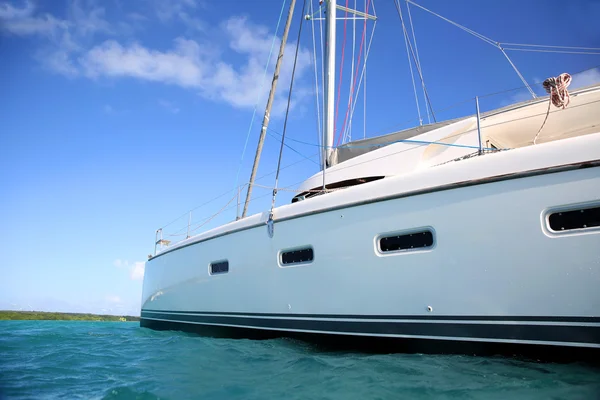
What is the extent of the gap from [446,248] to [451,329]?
0.73 m

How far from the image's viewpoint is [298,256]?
183 inches

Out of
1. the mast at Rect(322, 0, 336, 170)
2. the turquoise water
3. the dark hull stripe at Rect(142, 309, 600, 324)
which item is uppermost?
the mast at Rect(322, 0, 336, 170)

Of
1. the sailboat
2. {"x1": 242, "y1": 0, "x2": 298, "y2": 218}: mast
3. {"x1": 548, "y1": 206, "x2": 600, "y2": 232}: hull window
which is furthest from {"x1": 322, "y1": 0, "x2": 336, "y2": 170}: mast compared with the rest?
{"x1": 548, "y1": 206, "x2": 600, "y2": 232}: hull window

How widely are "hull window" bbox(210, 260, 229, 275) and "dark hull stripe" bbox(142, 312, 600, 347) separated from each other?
0.86 meters

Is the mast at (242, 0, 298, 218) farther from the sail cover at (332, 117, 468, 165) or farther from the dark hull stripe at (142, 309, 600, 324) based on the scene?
the dark hull stripe at (142, 309, 600, 324)

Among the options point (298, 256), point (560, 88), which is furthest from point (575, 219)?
point (298, 256)

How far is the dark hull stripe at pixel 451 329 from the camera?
296 centimetres

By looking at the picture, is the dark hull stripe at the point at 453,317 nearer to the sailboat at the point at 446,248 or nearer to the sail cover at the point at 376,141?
the sailboat at the point at 446,248

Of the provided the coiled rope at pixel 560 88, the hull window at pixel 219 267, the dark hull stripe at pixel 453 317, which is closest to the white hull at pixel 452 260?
the dark hull stripe at pixel 453 317

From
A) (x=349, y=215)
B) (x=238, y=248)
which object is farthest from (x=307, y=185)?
(x=349, y=215)

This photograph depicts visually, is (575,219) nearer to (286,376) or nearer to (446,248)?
(446,248)

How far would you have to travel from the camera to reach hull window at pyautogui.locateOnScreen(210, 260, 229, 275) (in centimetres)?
567

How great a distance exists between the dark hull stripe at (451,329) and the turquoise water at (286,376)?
0.20 metres

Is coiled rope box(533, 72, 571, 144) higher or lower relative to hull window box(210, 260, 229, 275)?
higher
